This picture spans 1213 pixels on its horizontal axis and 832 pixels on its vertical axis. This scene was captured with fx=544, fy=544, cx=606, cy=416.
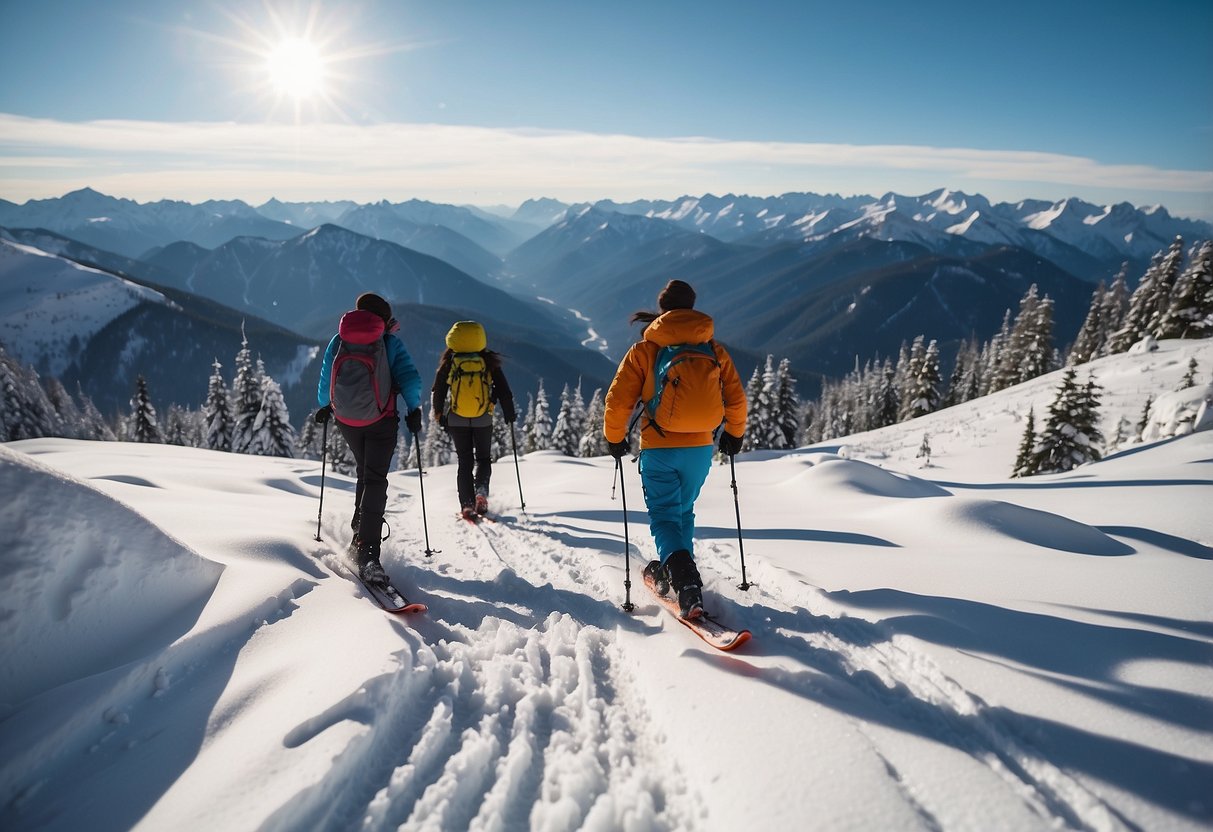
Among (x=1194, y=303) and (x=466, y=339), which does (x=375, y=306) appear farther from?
(x=1194, y=303)

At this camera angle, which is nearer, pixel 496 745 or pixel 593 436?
pixel 496 745

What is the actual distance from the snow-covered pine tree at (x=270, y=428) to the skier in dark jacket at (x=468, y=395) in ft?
92.4

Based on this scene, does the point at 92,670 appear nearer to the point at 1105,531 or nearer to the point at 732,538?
the point at 732,538

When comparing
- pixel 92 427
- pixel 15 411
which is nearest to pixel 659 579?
pixel 15 411

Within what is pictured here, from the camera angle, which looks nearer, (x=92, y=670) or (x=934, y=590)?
(x=92, y=670)

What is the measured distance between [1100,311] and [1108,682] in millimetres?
73745

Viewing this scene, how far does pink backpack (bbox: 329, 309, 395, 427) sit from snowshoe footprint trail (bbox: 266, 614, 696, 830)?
245 centimetres

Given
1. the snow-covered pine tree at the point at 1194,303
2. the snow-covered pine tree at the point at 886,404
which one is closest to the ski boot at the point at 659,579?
the snow-covered pine tree at the point at 1194,303

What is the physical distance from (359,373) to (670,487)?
3169 millimetres

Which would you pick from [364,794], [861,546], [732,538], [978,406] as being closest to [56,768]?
[364,794]

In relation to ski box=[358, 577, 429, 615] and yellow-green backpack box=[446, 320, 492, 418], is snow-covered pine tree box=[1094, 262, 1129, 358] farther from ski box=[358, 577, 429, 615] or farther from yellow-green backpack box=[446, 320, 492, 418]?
ski box=[358, 577, 429, 615]

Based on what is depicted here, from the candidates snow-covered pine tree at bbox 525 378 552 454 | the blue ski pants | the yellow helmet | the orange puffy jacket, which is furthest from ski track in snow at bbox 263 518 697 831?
snow-covered pine tree at bbox 525 378 552 454

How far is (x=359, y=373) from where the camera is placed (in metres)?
5.26

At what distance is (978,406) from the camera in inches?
1492
